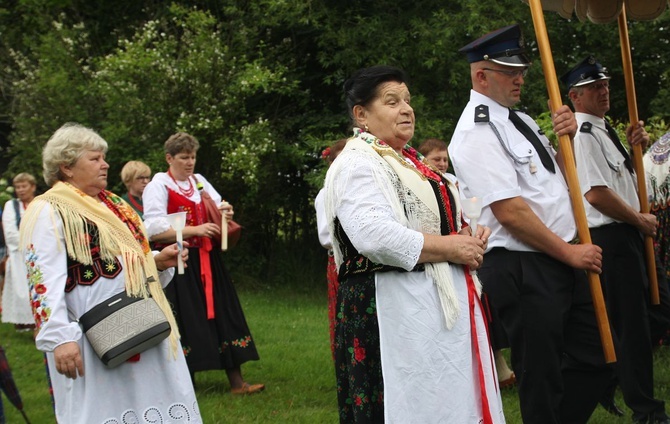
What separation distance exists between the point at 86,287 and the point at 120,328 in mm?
286

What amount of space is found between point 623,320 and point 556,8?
203cm

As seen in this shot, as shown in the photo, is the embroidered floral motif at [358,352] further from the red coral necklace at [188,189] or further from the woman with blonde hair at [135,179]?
the woman with blonde hair at [135,179]

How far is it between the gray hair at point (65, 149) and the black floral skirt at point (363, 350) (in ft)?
5.09

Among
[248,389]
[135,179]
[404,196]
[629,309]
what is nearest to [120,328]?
[404,196]

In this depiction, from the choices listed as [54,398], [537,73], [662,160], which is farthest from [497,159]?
[537,73]

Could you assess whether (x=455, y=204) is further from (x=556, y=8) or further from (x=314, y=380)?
(x=314, y=380)

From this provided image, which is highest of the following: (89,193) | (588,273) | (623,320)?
(89,193)

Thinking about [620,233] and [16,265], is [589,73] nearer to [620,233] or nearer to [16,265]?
[620,233]

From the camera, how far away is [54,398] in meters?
4.68

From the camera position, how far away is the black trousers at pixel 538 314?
478 cm

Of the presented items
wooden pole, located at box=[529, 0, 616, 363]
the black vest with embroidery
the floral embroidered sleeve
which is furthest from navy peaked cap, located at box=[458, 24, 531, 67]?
the floral embroidered sleeve

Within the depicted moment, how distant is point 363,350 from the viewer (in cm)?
404

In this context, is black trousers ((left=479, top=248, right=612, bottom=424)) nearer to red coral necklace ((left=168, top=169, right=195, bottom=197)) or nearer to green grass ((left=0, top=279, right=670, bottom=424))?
green grass ((left=0, top=279, right=670, bottom=424))

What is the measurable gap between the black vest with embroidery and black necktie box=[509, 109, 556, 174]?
2106 mm
